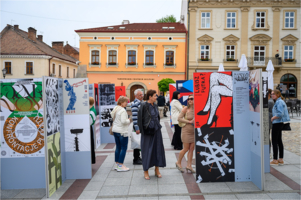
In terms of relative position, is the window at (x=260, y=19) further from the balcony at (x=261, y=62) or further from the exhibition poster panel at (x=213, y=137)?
the exhibition poster panel at (x=213, y=137)

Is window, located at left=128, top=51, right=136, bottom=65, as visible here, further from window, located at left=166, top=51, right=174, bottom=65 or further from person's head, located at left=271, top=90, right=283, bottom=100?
person's head, located at left=271, top=90, right=283, bottom=100

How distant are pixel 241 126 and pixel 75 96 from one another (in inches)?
138

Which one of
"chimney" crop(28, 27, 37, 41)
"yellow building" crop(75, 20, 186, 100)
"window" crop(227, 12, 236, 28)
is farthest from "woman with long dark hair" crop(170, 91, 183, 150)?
"chimney" crop(28, 27, 37, 41)

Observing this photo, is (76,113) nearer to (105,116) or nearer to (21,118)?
(21,118)

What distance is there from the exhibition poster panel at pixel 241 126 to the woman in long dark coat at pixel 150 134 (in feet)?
5.12

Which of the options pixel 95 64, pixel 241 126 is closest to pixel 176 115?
pixel 241 126

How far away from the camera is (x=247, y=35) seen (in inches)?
1176

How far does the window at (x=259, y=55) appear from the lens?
29.7 metres

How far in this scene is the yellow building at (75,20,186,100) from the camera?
30.8m

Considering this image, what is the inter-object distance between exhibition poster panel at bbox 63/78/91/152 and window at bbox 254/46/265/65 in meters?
28.1

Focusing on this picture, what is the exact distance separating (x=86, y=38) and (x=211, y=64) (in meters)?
15.3

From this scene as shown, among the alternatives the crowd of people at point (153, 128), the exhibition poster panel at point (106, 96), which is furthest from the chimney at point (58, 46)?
the crowd of people at point (153, 128)

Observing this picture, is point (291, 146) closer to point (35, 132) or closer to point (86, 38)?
point (35, 132)

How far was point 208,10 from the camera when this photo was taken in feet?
97.3
